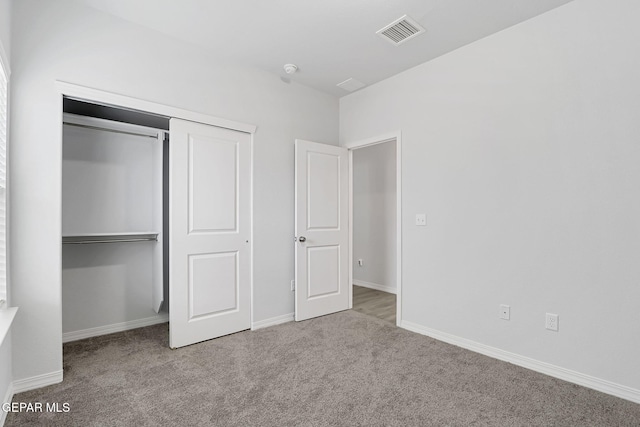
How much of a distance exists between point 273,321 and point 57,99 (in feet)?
8.55

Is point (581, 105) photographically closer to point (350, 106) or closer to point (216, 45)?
point (350, 106)

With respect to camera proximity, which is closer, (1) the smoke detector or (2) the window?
(2) the window

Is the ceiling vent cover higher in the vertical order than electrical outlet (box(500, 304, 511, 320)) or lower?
higher

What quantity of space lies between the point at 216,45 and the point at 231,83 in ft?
1.16

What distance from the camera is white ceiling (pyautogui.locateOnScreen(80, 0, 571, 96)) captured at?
2.26 m

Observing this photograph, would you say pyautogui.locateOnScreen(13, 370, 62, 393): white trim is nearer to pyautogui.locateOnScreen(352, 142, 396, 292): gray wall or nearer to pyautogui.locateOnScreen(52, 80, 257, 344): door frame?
pyautogui.locateOnScreen(52, 80, 257, 344): door frame

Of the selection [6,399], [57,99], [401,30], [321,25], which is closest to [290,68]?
[321,25]

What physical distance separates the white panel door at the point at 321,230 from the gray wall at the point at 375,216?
1348mm

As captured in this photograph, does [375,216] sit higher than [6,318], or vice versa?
[375,216]

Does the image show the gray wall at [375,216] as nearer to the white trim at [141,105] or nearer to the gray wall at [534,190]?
the gray wall at [534,190]

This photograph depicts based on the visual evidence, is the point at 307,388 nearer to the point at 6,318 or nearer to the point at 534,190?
the point at 6,318

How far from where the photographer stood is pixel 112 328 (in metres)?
3.10

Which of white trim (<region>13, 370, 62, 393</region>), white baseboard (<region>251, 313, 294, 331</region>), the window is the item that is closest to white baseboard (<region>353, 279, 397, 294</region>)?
white baseboard (<region>251, 313, 294, 331</region>)

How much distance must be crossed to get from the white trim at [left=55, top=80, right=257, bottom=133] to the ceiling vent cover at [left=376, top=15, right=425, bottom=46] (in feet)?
4.86
